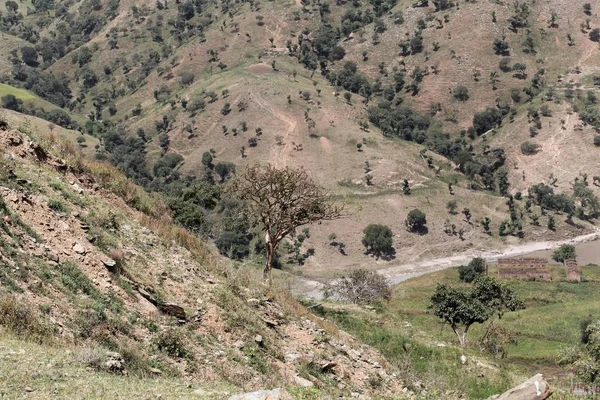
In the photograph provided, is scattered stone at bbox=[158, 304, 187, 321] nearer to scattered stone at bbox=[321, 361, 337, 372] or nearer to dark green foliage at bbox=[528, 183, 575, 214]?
scattered stone at bbox=[321, 361, 337, 372]

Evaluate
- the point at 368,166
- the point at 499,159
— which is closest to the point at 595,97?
the point at 499,159

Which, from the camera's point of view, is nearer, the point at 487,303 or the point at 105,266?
the point at 105,266

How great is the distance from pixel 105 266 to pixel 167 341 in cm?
267

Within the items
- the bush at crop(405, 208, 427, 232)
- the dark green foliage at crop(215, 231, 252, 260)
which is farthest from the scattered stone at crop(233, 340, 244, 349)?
the bush at crop(405, 208, 427, 232)

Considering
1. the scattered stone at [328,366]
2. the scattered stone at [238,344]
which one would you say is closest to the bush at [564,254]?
the scattered stone at [328,366]

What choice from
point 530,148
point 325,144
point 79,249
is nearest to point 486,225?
point 530,148

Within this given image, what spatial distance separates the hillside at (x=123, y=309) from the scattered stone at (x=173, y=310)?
0.08 ft

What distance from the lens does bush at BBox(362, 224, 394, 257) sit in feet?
300

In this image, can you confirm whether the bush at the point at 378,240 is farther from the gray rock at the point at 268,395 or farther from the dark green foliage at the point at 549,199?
the gray rock at the point at 268,395

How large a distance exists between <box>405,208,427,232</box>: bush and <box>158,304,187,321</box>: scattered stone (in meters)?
86.9

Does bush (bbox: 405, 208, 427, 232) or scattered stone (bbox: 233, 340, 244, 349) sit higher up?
scattered stone (bbox: 233, 340, 244, 349)

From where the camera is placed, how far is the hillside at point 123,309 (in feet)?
27.8

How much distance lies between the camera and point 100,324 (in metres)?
10.2

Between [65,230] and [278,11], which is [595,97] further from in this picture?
[65,230]
